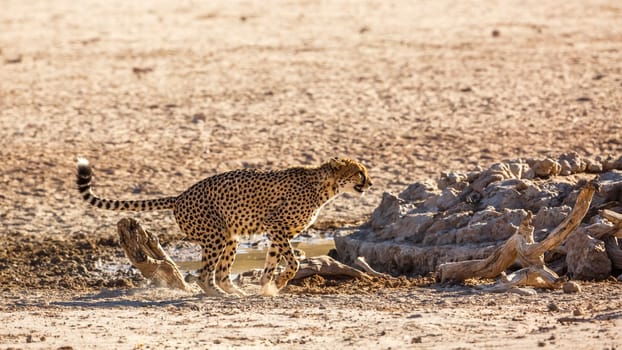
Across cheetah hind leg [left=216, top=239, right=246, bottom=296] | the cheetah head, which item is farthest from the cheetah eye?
cheetah hind leg [left=216, top=239, right=246, bottom=296]

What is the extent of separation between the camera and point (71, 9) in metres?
24.2

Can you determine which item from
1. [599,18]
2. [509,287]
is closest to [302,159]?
[509,287]

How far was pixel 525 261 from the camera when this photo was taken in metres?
9.17

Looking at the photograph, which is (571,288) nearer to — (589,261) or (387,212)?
(589,261)

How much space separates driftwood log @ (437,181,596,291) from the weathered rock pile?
17.2 inches

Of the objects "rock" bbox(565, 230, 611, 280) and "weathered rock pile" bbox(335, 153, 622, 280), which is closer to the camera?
"rock" bbox(565, 230, 611, 280)

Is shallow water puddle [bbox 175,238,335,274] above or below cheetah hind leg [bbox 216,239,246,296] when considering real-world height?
below

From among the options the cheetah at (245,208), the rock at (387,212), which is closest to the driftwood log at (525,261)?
the cheetah at (245,208)

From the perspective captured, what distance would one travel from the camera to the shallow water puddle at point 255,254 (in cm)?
1129

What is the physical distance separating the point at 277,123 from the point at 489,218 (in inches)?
227

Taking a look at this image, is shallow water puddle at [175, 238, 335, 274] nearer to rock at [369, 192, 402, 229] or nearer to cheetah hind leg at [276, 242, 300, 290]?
rock at [369, 192, 402, 229]

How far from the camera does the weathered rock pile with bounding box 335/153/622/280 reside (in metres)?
9.62

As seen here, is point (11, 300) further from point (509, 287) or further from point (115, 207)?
point (509, 287)

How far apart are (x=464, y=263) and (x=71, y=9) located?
1592cm
